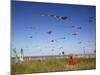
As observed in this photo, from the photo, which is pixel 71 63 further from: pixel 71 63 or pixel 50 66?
pixel 50 66

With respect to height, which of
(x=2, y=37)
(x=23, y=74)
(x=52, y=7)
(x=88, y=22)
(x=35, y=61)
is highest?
(x=52, y=7)

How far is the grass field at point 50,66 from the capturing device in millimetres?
1715

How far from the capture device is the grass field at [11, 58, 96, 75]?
1715 millimetres

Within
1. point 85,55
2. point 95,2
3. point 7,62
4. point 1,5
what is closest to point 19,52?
point 7,62

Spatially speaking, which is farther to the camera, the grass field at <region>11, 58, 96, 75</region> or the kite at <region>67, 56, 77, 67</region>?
the kite at <region>67, 56, 77, 67</region>

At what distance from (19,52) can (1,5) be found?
1.39 feet

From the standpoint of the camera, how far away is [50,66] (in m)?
1.81

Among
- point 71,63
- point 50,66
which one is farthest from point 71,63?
point 50,66

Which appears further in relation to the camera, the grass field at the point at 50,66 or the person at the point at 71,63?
the person at the point at 71,63

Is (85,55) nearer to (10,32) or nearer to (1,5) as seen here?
(10,32)

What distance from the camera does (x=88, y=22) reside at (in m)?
1.94

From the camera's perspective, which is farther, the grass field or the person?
the person

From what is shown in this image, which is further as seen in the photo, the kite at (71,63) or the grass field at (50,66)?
the kite at (71,63)

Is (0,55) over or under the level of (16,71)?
over
